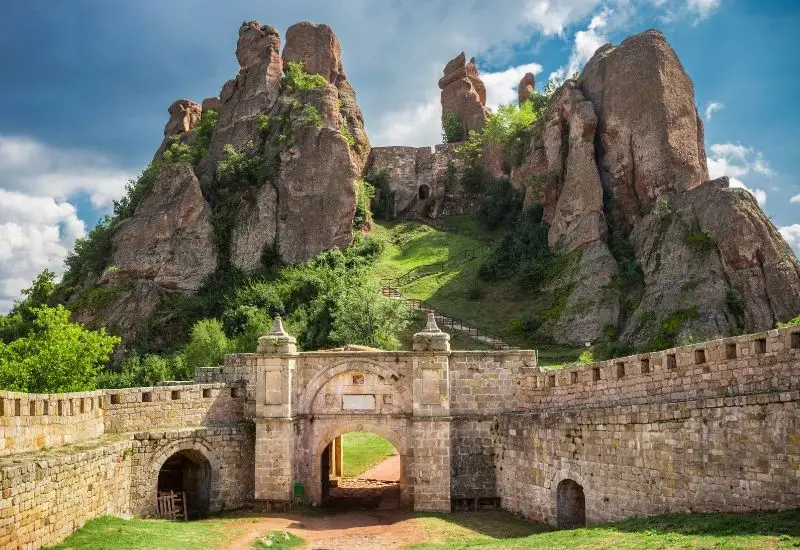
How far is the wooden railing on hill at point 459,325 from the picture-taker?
36.0 meters

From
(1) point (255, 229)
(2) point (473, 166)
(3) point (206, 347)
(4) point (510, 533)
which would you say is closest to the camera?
(4) point (510, 533)

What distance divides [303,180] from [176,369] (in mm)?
15391

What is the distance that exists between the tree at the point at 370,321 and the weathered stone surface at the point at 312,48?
27.1 metres

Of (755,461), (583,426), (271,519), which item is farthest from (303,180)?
(755,461)

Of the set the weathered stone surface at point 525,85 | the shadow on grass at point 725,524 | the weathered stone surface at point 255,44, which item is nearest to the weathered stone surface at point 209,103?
the weathered stone surface at point 255,44

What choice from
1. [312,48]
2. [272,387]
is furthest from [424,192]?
[272,387]

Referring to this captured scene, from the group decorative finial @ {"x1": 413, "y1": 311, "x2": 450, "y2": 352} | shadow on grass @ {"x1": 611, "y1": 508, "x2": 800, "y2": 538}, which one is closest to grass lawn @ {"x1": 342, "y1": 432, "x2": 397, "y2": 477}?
decorative finial @ {"x1": 413, "y1": 311, "x2": 450, "y2": 352}

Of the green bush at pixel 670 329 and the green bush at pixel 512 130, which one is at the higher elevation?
the green bush at pixel 512 130

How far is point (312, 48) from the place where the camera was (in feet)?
188

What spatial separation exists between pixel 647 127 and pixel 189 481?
30733 mm

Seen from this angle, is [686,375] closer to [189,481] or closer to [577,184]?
[189,481]

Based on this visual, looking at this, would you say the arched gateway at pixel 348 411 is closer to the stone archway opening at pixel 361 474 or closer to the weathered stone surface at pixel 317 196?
the stone archway opening at pixel 361 474

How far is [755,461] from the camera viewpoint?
42.0 feet

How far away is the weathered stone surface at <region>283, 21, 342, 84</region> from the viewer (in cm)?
5725
